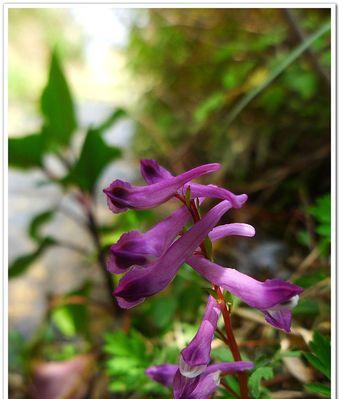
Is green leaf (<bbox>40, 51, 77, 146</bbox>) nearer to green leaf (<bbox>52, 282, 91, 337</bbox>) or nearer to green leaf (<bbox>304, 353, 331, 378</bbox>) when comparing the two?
green leaf (<bbox>52, 282, 91, 337</bbox>)

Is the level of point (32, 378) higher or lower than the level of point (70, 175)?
lower

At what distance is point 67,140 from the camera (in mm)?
1757

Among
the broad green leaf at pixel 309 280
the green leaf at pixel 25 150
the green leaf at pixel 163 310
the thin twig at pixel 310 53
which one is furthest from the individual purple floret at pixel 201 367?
the green leaf at pixel 25 150

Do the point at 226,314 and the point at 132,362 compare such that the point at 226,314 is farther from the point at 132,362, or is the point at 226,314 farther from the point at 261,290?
the point at 132,362

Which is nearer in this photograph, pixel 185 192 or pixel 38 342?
pixel 185 192

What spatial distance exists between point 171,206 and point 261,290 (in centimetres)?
176

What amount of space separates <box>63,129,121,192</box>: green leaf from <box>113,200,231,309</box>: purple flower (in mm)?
1140

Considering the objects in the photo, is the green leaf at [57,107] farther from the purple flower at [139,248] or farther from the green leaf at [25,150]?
the purple flower at [139,248]

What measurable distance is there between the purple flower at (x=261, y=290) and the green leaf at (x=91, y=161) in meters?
1.15

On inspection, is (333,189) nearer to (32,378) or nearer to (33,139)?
(33,139)

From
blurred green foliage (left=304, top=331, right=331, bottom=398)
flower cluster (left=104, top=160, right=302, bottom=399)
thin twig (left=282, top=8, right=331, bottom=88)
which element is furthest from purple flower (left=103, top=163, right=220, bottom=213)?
thin twig (left=282, top=8, right=331, bottom=88)

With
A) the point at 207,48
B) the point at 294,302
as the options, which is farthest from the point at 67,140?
the point at 294,302

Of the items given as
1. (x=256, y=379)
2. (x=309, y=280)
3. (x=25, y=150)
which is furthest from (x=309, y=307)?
(x=25, y=150)

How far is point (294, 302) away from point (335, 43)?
715mm
